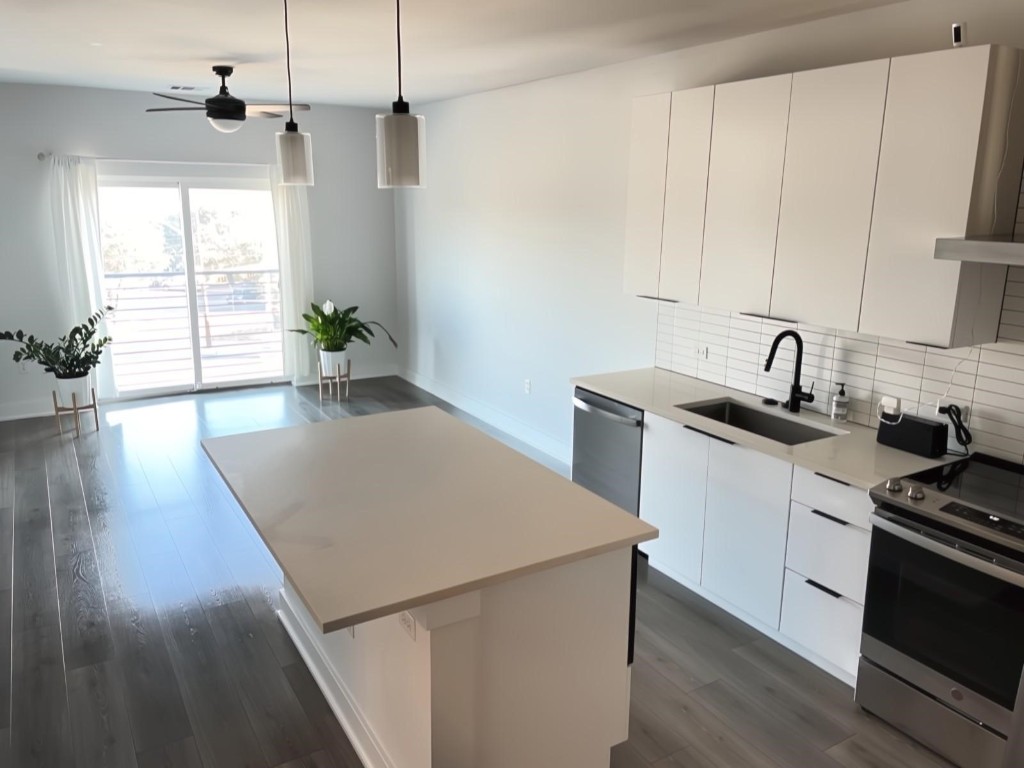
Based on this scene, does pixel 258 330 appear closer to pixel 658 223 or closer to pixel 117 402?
pixel 117 402

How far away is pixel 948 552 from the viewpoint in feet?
7.61

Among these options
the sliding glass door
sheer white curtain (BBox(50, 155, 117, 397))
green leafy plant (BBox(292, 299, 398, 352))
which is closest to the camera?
sheer white curtain (BBox(50, 155, 117, 397))

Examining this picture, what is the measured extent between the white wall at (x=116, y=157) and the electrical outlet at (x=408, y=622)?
Answer: 18.2 feet

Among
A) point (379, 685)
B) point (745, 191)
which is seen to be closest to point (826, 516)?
point (745, 191)

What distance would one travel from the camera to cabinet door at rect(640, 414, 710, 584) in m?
3.39

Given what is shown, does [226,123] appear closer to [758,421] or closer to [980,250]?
[758,421]

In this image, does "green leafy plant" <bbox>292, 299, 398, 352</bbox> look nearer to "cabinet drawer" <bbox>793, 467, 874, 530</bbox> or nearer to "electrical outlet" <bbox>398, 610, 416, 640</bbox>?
"cabinet drawer" <bbox>793, 467, 874, 530</bbox>

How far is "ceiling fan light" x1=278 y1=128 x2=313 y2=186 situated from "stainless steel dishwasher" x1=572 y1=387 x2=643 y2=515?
181 cm

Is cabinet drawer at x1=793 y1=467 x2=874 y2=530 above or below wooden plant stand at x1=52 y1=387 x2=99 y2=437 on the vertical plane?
above

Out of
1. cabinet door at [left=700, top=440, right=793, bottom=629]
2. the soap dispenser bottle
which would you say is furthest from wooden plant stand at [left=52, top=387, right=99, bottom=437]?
the soap dispenser bottle

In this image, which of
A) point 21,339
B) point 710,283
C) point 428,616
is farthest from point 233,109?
point 21,339

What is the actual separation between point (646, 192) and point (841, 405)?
1.43 meters

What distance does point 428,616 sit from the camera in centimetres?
186

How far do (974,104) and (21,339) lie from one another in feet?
21.1
